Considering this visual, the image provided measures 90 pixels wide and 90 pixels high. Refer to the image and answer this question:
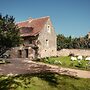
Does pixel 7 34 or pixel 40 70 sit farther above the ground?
pixel 7 34

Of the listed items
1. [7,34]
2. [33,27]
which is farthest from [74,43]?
[7,34]

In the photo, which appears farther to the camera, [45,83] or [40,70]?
[40,70]

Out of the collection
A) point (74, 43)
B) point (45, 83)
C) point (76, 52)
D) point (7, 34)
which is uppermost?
point (74, 43)

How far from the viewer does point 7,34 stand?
27.9 meters

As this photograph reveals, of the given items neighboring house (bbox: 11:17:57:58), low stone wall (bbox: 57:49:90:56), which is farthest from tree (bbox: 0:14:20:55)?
low stone wall (bbox: 57:49:90:56)

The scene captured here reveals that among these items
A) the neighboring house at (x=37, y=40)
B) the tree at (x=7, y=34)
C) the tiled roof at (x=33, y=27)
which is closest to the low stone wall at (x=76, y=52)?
the neighboring house at (x=37, y=40)

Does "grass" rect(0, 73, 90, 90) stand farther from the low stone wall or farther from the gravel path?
the low stone wall

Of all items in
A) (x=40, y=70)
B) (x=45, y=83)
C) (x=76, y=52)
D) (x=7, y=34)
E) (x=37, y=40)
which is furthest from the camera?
(x=76, y=52)

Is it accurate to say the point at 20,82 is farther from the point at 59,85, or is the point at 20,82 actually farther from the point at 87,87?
the point at 87,87

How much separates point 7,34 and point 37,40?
1417 cm

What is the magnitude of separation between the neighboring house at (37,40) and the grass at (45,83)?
2539 cm

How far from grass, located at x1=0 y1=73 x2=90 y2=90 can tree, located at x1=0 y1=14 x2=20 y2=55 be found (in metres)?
12.3

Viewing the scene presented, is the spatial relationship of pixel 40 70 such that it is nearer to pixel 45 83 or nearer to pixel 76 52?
pixel 45 83

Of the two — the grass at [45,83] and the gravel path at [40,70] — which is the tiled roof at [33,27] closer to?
the gravel path at [40,70]
